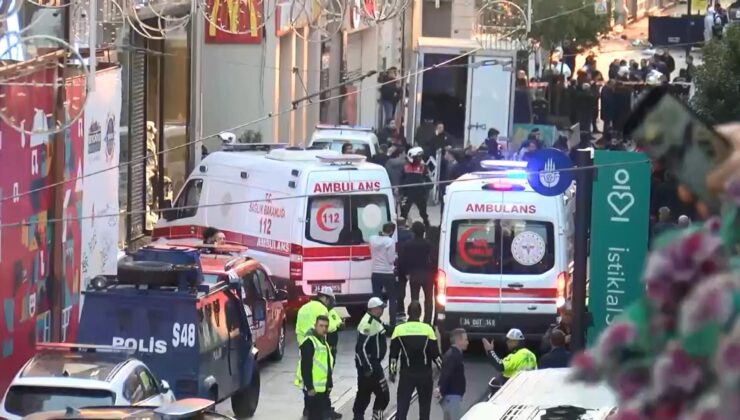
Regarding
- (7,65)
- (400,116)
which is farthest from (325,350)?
(400,116)

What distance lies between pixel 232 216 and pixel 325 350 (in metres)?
7.38

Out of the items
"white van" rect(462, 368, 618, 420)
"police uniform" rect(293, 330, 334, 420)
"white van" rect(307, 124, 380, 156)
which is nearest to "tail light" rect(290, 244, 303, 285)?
"police uniform" rect(293, 330, 334, 420)

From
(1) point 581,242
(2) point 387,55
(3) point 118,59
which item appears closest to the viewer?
(1) point 581,242

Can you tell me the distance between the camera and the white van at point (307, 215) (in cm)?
2156

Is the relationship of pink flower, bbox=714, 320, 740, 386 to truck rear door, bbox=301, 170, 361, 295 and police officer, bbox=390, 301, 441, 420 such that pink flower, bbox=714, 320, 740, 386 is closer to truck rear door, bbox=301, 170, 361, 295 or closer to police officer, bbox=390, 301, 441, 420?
police officer, bbox=390, 301, 441, 420

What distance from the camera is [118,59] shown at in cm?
2625

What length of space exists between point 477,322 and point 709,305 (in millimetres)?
17263

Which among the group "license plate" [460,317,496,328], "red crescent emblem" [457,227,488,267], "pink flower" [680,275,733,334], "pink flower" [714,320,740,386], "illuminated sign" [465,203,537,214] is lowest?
"license plate" [460,317,496,328]

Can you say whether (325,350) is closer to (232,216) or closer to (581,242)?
(581,242)

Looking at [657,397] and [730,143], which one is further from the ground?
[730,143]

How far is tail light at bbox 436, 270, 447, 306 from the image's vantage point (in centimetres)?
1975

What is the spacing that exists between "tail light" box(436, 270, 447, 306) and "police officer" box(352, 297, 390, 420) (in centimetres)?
341

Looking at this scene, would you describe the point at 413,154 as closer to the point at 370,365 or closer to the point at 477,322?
the point at 477,322

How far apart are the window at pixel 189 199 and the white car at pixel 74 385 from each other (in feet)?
33.4
